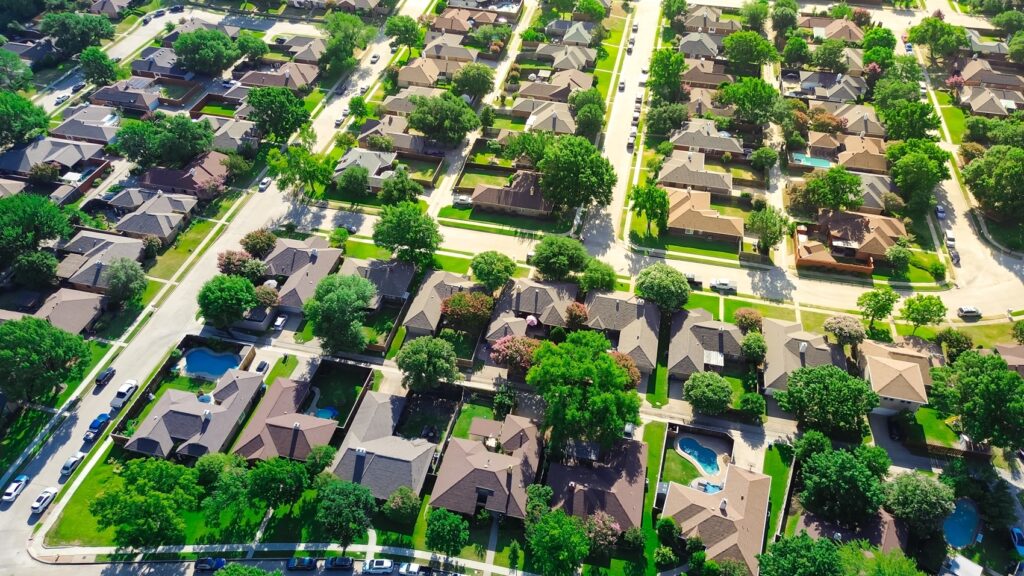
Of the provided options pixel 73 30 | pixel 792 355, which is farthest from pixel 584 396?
pixel 73 30

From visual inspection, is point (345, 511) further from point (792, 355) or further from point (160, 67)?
point (160, 67)

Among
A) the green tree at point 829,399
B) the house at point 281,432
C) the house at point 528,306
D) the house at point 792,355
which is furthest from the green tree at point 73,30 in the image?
the green tree at point 829,399

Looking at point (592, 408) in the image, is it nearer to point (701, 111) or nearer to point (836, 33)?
point (701, 111)

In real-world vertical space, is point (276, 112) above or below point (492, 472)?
above

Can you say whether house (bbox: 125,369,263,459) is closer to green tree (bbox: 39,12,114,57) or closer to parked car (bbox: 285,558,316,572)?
parked car (bbox: 285,558,316,572)

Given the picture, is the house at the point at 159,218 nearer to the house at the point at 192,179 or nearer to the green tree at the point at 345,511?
the house at the point at 192,179

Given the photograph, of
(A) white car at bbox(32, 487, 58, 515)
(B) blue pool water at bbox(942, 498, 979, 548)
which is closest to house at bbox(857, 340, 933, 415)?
(B) blue pool water at bbox(942, 498, 979, 548)
